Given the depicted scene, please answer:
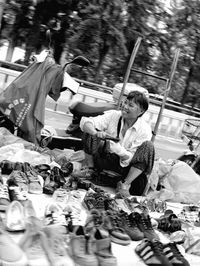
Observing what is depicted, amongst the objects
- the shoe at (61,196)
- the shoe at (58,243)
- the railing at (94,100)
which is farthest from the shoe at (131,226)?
the railing at (94,100)

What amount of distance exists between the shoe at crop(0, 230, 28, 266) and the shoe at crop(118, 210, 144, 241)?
83 centimetres

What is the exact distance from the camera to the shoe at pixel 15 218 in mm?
2137

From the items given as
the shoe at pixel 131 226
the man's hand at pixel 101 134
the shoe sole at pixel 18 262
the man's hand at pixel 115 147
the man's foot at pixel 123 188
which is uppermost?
the man's hand at pixel 101 134

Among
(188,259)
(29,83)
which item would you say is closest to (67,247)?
(188,259)

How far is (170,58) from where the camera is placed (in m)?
11.1

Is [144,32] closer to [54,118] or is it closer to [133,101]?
[54,118]

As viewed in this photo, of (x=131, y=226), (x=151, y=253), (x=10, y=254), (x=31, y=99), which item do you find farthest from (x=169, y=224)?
(x=31, y=99)

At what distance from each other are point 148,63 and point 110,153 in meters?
7.74

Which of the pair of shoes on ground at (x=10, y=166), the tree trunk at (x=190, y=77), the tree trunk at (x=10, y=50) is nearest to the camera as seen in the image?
the pair of shoes on ground at (x=10, y=166)

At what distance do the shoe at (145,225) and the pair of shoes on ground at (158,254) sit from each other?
0.80 ft

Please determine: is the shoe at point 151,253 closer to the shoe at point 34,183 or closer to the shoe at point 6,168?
the shoe at point 34,183

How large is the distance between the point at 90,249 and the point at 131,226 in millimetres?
585

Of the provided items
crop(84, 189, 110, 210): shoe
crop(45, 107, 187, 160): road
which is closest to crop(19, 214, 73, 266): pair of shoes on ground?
crop(84, 189, 110, 210): shoe

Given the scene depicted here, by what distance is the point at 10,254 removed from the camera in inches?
71.3
